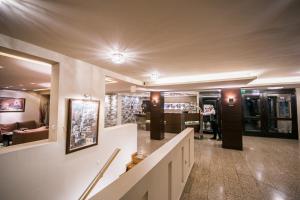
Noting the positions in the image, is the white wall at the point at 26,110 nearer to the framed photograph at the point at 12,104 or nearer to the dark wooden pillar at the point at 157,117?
Answer: the framed photograph at the point at 12,104

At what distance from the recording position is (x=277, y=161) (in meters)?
4.27

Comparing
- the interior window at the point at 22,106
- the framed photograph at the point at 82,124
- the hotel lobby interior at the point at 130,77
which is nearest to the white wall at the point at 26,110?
the interior window at the point at 22,106

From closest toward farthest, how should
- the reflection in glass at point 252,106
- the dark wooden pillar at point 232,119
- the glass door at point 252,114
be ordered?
1. the dark wooden pillar at point 232,119
2. the glass door at point 252,114
3. the reflection in glass at point 252,106

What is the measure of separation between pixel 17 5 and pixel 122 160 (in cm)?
433

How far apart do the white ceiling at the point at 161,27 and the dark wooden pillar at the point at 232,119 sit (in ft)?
9.80

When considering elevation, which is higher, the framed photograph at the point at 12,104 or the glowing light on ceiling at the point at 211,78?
the glowing light on ceiling at the point at 211,78

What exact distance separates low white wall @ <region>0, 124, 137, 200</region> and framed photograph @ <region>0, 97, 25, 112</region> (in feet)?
22.3

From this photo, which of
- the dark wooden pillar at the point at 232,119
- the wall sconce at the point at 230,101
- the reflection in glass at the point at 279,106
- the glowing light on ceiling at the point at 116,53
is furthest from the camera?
the reflection in glass at the point at 279,106

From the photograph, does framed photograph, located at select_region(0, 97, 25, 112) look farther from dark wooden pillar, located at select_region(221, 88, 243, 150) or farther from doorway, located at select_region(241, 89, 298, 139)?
doorway, located at select_region(241, 89, 298, 139)

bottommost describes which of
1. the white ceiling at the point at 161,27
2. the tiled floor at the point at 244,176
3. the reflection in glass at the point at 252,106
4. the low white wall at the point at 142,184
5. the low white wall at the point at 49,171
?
the tiled floor at the point at 244,176

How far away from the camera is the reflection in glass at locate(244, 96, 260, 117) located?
26.8 feet

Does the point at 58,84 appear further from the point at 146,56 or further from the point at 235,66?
the point at 235,66

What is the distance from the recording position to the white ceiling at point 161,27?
56.7 inches

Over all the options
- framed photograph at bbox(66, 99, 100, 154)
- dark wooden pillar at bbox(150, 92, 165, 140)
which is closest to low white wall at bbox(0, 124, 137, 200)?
framed photograph at bbox(66, 99, 100, 154)
